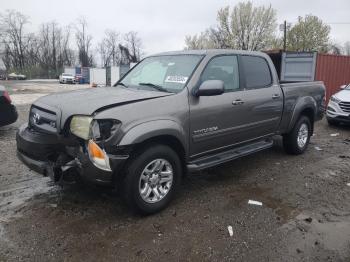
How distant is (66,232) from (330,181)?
3908 millimetres

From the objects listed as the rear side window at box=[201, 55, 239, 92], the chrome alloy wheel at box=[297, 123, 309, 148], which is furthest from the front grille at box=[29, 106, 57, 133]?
the chrome alloy wheel at box=[297, 123, 309, 148]

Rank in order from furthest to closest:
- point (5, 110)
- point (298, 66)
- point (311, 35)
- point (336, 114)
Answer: point (311, 35)
point (298, 66)
point (336, 114)
point (5, 110)

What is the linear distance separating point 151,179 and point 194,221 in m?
0.68

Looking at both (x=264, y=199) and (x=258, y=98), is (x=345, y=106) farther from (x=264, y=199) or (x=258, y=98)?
(x=264, y=199)

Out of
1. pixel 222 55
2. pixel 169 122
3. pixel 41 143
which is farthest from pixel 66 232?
pixel 222 55

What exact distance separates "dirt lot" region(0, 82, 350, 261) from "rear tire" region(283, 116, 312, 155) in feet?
3.07

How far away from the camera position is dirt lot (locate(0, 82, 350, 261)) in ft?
10.1

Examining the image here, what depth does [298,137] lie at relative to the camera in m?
6.29

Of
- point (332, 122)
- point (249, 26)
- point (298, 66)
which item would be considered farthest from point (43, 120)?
point (249, 26)

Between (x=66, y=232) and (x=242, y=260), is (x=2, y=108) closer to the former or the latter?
(x=66, y=232)

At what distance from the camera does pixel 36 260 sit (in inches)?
114

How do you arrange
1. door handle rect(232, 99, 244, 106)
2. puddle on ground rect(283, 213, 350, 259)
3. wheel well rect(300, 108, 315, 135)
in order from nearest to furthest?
puddle on ground rect(283, 213, 350, 259)
door handle rect(232, 99, 244, 106)
wheel well rect(300, 108, 315, 135)

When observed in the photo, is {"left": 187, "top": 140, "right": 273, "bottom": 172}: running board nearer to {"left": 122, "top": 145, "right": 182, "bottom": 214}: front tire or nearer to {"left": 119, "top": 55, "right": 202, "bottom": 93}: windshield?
{"left": 122, "top": 145, "right": 182, "bottom": 214}: front tire

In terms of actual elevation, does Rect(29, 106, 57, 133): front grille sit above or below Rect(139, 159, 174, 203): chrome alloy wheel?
above
